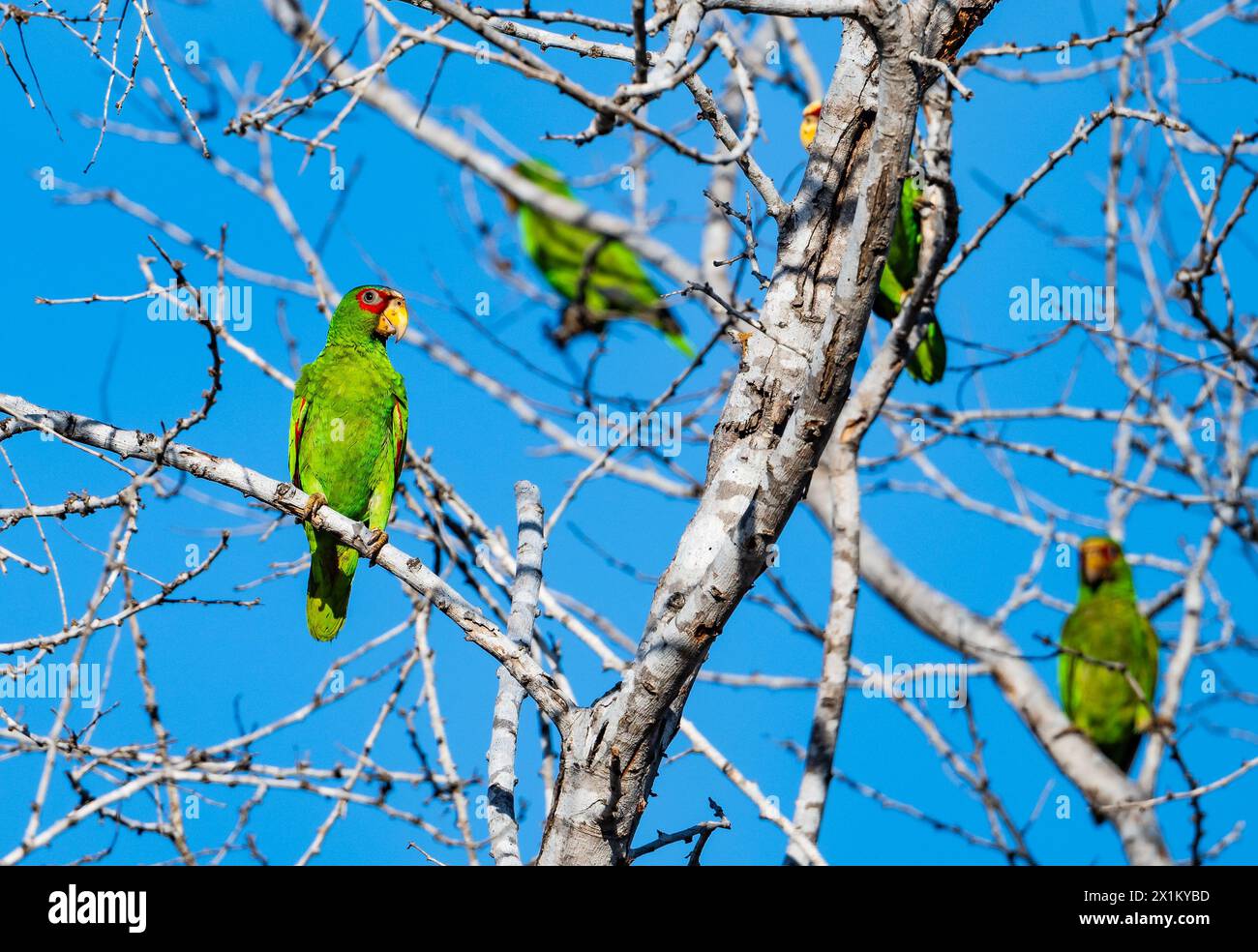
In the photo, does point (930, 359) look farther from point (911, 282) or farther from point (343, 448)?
point (343, 448)

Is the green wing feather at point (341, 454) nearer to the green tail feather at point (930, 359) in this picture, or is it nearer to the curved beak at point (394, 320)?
the curved beak at point (394, 320)

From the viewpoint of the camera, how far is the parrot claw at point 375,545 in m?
3.97

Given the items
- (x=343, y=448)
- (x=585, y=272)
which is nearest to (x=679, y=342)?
(x=585, y=272)

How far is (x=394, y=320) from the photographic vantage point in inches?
230

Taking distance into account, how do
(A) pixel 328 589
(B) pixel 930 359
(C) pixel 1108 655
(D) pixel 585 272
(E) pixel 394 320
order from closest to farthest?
1. (A) pixel 328 589
2. (E) pixel 394 320
3. (B) pixel 930 359
4. (C) pixel 1108 655
5. (D) pixel 585 272

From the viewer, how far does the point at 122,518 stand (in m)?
3.82

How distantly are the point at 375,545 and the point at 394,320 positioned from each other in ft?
6.12
